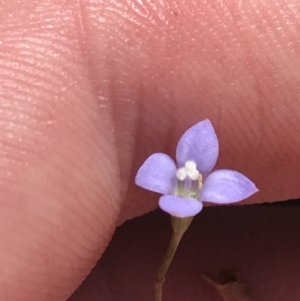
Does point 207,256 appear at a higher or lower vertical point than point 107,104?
lower

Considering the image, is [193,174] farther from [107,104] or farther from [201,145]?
[107,104]

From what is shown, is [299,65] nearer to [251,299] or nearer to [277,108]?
[277,108]

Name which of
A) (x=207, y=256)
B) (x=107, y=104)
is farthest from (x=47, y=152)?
(x=207, y=256)

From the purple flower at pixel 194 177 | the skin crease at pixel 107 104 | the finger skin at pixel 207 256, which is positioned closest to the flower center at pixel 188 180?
the purple flower at pixel 194 177

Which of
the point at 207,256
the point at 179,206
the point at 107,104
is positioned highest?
the point at 107,104

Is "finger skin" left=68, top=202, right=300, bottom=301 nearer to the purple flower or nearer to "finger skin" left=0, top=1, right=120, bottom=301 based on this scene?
"finger skin" left=0, top=1, right=120, bottom=301

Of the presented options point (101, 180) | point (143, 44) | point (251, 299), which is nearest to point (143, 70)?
point (143, 44)

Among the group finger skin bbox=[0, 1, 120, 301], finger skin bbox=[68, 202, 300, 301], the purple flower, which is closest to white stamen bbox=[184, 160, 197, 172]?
the purple flower
